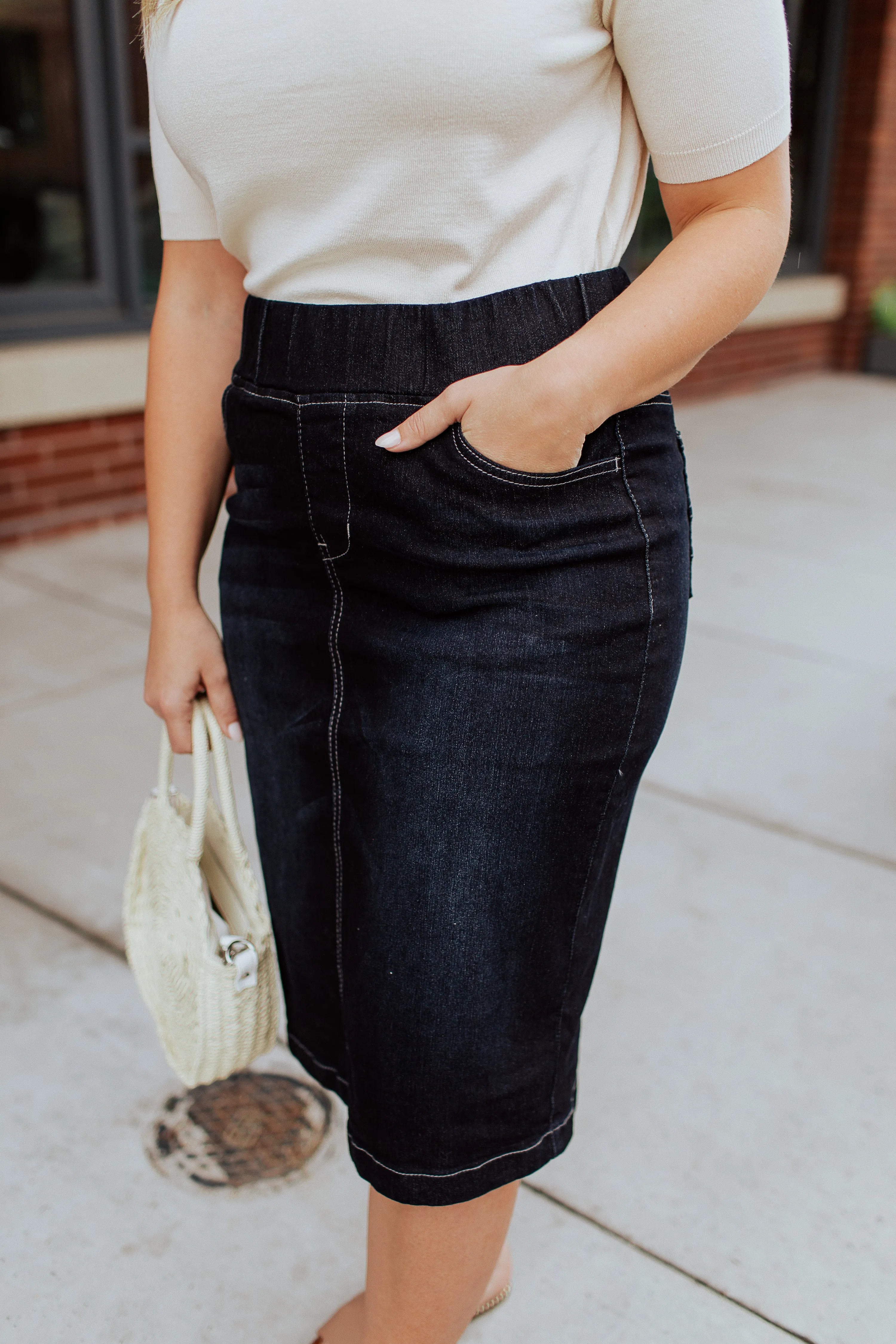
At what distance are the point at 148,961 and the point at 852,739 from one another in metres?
2.27

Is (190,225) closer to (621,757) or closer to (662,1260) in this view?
(621,757)

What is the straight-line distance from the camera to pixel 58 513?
15.7 feet

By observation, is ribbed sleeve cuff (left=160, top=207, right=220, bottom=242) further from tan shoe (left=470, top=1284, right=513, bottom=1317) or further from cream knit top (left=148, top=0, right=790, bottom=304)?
tan shoe (left=470, top=1284, right=513, bottom=1317)

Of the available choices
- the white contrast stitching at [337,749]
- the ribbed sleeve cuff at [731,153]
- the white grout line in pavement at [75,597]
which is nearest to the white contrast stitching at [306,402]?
the white contrast stitching at [337,749]

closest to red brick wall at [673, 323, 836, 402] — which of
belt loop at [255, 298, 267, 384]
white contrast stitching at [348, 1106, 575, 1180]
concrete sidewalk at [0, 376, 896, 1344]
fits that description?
concrete sidewalk at [0, 376, 896, 1344]

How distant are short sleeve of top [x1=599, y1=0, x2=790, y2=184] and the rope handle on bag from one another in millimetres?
774

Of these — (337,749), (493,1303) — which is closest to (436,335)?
(337,749)

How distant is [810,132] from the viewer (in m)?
8.90

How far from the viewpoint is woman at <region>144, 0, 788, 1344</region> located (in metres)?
1.00

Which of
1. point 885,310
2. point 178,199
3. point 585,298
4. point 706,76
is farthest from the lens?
point 885,310

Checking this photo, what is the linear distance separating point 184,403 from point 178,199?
22 cm

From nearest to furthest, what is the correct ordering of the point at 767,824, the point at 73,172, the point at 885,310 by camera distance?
the point at 767,824
the point at 73,172
the point at 885,310

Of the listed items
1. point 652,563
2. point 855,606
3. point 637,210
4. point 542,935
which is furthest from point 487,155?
point 855,606

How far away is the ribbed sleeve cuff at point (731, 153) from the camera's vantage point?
1.00 metres
